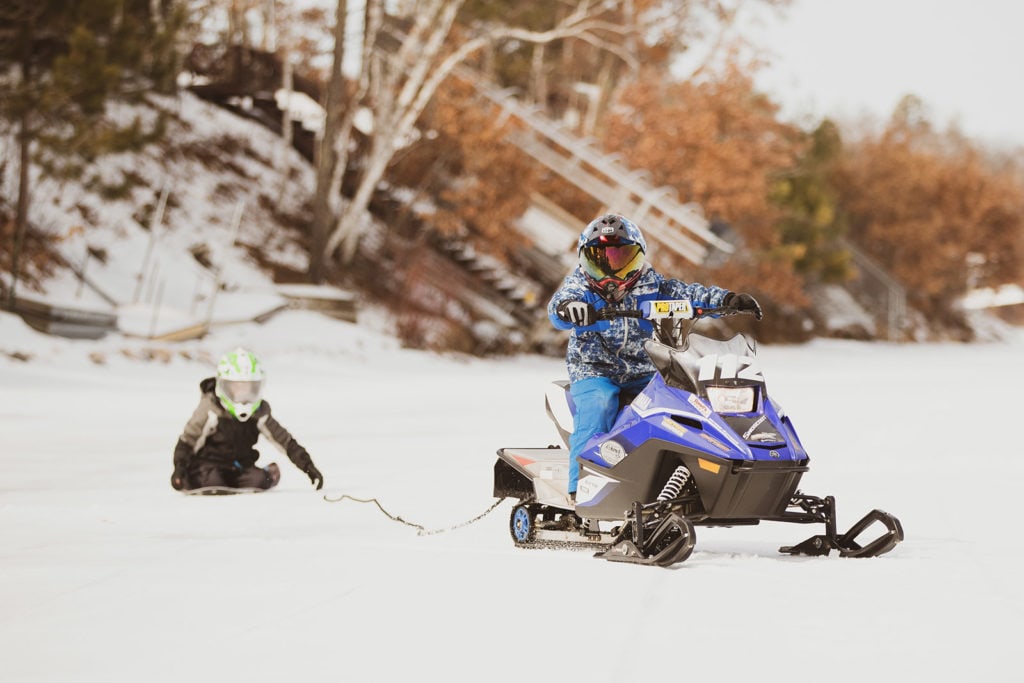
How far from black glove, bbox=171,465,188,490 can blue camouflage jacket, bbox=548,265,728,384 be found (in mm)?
4044

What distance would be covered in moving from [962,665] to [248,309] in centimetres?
2105

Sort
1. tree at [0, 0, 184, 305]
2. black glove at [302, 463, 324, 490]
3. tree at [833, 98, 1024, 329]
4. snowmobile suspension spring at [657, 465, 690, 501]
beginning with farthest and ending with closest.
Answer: tree at [833, 98, 1024, 329] < tree at [0, 0, 184, 305] < black glove at [302, 463, 324, 490] < snowmobile suspension spring at [657, 465, 690, 501]

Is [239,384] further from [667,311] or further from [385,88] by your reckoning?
[385,88]

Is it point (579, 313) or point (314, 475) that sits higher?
point (579, 313)

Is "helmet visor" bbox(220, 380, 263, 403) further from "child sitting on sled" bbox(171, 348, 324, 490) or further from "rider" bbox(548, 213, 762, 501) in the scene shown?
"rider" bbox(548, 213, 762, 501)

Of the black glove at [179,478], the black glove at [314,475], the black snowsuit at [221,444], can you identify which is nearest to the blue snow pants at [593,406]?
the black glove at [314,475]

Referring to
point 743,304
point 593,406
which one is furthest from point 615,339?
point 743,304

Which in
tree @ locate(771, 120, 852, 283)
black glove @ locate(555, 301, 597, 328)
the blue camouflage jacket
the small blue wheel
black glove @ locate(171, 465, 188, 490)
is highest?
black glove @ locate(555, 301, 597, 328)

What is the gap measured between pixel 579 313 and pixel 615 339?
53 centimetres

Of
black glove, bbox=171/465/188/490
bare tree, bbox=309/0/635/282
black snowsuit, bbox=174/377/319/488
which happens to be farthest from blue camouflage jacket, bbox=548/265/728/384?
bare tree, bbox=309/0/635/282

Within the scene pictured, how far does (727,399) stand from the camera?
6.51m

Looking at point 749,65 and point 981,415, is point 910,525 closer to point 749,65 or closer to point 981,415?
point 981,415

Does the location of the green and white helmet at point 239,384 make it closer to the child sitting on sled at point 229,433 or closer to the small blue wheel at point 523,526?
the child sitting on sled at point 229,433

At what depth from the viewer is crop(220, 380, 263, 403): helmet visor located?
398 inches
